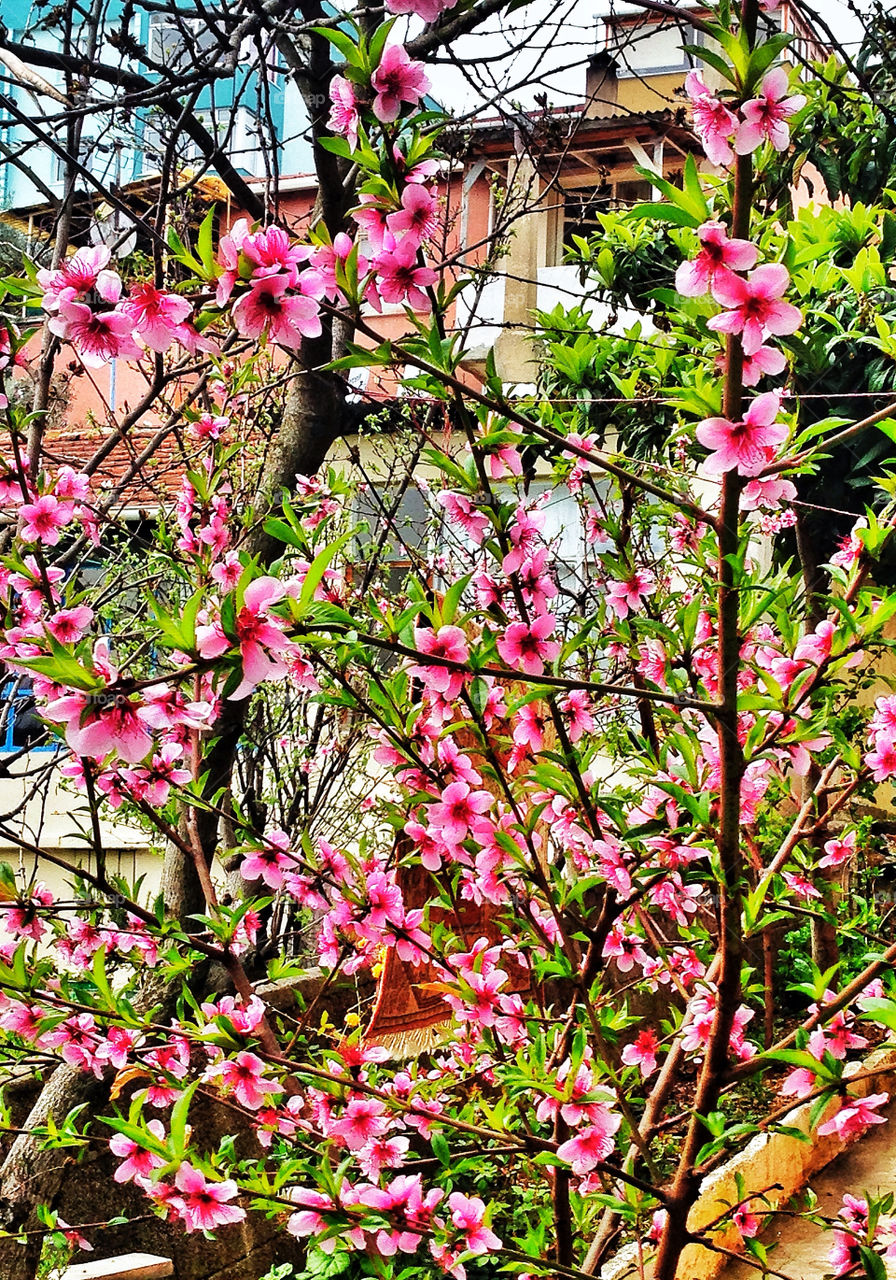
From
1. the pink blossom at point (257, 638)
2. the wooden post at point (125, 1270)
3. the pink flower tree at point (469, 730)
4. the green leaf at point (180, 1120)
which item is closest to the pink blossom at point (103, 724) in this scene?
the pink flower tree at point (469, 730)

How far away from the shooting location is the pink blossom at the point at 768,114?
1248 mm

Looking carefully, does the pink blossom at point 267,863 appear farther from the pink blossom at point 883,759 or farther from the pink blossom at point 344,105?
the pink blossom at point 344,105

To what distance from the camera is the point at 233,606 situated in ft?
4.06

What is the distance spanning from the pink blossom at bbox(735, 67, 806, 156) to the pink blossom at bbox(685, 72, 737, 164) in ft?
0.07

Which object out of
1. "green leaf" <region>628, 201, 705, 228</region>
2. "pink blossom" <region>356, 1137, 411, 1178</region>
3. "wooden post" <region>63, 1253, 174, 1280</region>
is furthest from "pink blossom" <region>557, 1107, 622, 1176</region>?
"wooden post" <region>63, 1253, 174, 1280</region>

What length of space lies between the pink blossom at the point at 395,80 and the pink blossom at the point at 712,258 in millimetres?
409

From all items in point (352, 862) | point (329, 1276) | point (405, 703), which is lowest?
point (329, 1276)

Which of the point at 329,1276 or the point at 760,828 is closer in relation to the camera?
the point at 329,1276

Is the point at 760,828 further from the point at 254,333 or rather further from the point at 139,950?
the point at 254,333

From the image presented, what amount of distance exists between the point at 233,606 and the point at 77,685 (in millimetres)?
183

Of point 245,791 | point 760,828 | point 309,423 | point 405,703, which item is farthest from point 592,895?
point 405,703

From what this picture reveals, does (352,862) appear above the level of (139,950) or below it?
above

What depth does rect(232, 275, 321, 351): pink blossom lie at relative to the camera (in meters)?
1.38

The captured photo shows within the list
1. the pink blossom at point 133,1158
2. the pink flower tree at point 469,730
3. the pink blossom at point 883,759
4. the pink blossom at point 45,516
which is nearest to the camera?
the pink flower tree at point 469,730
